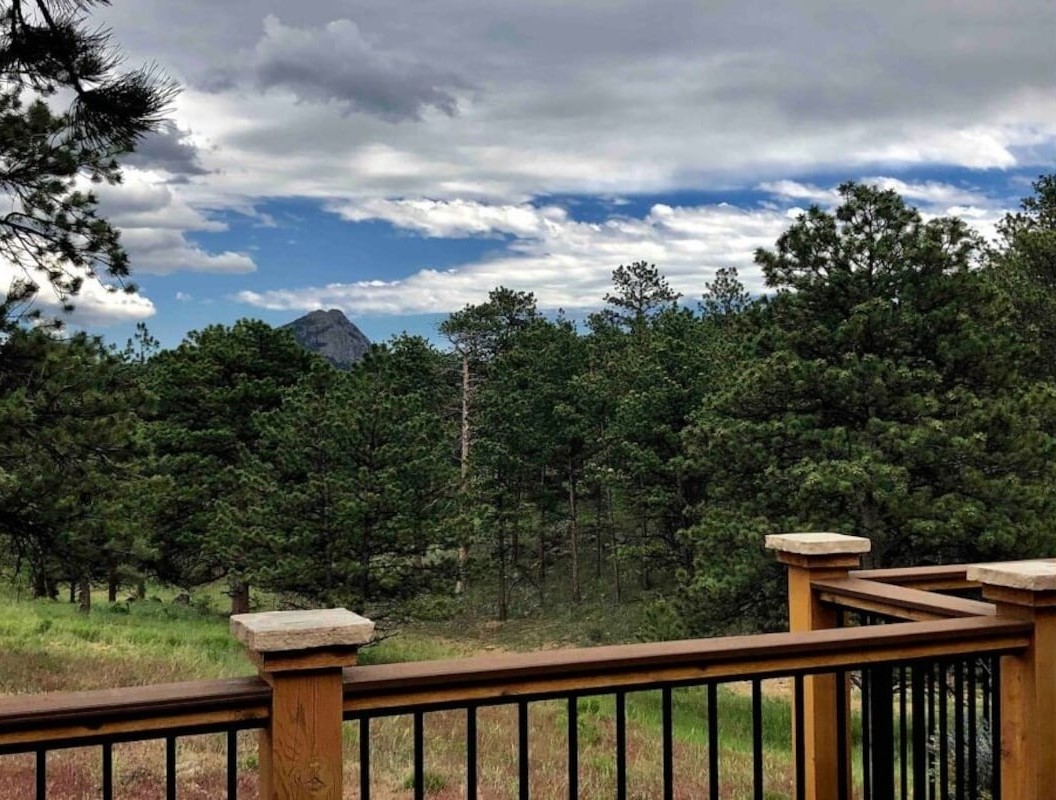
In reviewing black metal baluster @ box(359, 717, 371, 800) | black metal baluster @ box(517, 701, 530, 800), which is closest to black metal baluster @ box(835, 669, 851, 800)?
black metal baluster @ box(517, 701, 530, 800)

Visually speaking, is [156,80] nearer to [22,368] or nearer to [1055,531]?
[22,368]

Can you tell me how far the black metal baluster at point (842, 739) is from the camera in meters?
2.90

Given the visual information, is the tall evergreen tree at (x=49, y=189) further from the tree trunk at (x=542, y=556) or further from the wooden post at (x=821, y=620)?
the tree trunk at (x=542, y=556)

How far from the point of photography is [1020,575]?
2406mm

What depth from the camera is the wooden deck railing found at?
1.67 meters

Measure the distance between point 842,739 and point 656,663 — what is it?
126cm

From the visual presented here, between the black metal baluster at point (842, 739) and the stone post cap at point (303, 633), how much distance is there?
1.77m

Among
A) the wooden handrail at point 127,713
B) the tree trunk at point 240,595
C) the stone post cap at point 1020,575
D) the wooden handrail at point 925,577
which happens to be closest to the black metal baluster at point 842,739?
the wooden handrail at point 925,577

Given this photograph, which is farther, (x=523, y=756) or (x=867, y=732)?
(x=867, y=732)

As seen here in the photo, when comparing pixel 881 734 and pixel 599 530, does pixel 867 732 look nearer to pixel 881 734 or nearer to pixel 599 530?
pixel 881 734

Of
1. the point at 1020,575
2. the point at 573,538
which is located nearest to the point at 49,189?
the point at 1020,575

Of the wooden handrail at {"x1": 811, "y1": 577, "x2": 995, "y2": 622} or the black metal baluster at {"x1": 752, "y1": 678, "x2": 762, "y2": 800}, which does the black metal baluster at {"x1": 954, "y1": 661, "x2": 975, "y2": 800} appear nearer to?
the wooden handrail at {"x1": 811, "y1": 577, "x2": 995, "y2": 622}

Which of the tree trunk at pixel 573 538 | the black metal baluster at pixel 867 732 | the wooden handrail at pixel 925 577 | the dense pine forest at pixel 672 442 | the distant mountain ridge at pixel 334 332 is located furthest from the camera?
the distant mountain ridge at pixel 334 332

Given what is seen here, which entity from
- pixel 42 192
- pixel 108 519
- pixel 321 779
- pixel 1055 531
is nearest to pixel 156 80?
pixel 42 192
